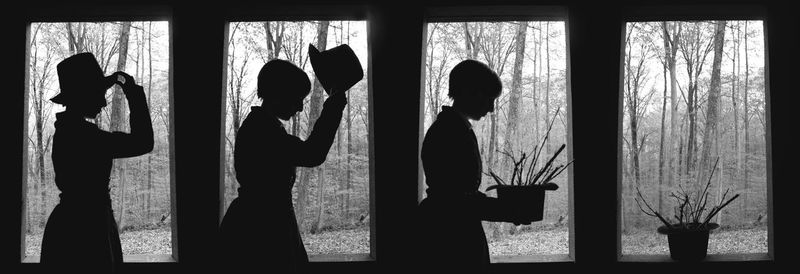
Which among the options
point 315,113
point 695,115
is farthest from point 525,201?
point 695,115

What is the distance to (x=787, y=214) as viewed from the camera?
367 centimetres

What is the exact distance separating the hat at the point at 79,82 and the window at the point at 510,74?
1.87 meters

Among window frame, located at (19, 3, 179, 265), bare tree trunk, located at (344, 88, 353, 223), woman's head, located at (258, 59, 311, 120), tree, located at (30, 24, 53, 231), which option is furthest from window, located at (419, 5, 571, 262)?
tree, located at (30, 24, 53, 231)

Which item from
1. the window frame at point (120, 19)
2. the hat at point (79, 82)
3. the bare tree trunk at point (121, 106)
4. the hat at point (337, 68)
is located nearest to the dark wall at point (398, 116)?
the window frame at point (120, 19)

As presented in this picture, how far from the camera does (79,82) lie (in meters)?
2.18

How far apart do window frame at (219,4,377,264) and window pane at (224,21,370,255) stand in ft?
0.08

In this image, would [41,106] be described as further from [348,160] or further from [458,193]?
[458,193]

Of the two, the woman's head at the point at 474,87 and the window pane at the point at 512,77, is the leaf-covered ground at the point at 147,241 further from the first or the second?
the woman's head at the point at 474,87

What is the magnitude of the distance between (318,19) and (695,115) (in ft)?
6.93

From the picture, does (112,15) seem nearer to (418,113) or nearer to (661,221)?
(418,113)

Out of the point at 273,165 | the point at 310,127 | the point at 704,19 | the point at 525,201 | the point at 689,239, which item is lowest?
the point at 689,239

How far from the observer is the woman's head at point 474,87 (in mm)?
2084

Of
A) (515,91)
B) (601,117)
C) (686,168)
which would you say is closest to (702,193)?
(686,168)

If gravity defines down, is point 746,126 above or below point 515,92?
below
